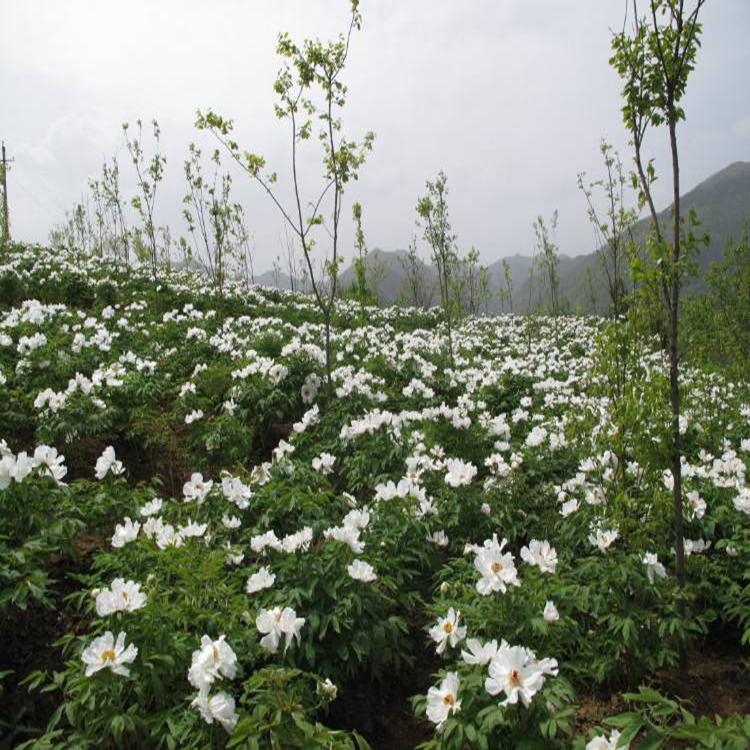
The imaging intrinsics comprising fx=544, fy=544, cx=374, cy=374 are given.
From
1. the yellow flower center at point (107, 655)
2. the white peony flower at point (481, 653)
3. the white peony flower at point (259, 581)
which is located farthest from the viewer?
the white peony flower at point (259, 581)

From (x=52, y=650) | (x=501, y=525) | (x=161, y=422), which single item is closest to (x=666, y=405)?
(x=501, y=525)

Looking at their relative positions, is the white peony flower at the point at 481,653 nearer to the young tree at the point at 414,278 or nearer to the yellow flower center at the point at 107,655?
the yellow flower center at the point at 107,655

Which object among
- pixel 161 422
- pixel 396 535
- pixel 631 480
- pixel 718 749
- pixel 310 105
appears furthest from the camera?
pixel 310 105

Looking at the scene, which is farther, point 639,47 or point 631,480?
point 631,480

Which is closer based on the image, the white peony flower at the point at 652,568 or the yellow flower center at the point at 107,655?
the yellow flower center at the point at 107,655

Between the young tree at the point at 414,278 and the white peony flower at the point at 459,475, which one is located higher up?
the young tree at the point at 414,278

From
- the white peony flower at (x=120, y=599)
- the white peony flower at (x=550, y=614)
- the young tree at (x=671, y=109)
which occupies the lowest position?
the white peony flower at (x=550, y=614)

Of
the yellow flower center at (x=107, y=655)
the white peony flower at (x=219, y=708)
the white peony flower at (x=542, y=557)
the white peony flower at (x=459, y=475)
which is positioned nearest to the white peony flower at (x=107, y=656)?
the yellow flower center at (x=107, y=655)

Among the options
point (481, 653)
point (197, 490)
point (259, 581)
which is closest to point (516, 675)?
point (481, 653)

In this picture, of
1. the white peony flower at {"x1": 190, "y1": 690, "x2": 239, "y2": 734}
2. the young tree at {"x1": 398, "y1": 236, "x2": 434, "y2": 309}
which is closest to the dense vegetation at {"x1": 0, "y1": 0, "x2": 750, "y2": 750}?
the white peony flower at {"x1": 190, "y1": 690, "x2": 239, "y2": 734}

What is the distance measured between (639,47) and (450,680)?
12.0 feet

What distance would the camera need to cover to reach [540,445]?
20.4 ft

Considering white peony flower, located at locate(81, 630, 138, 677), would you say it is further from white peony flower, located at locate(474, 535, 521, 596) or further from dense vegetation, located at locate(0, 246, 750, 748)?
white peony flower, located at locate(474, 535, 521, 596)

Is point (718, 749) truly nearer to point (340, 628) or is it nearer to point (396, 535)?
point (340, 628)
